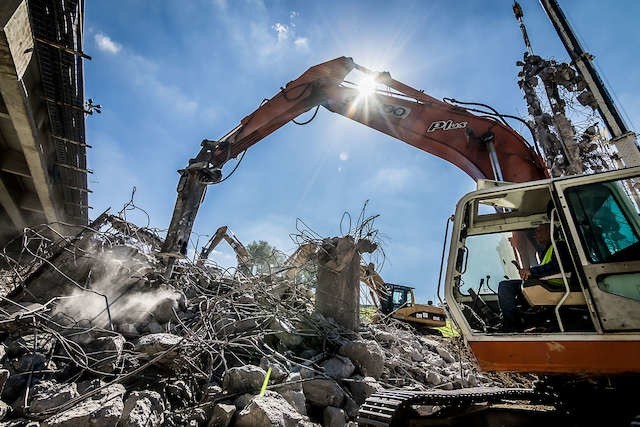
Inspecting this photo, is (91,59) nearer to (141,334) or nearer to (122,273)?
(122,273)

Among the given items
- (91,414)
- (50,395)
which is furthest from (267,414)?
(50,395)

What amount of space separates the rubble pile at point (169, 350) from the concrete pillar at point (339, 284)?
0.71 ft

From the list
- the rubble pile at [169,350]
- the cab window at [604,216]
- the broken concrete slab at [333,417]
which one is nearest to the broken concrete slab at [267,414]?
the rubble pile at [169,350]

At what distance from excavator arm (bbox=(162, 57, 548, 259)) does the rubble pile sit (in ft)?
2.29

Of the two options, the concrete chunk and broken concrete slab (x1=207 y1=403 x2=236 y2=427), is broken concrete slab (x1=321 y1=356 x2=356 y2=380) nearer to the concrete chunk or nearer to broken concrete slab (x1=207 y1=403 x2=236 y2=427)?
broken concrete slab (x1=207 y1=403 x2=236 y2=427)

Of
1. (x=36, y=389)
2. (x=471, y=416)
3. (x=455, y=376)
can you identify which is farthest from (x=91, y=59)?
(x=455, y=376)

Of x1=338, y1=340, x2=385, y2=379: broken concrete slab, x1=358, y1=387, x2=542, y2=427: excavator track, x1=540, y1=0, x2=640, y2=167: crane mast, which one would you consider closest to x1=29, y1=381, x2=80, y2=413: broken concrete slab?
x1=358, y1=387, x2=542, y2=427: excavator track

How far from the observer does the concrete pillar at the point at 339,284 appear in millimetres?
4445

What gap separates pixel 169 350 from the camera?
2.70 m

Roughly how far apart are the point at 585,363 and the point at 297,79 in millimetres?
5598

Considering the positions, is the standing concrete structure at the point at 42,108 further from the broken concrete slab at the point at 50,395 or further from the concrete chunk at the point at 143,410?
the concrete chunk at the point at 143,410

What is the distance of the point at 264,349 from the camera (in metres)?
3.51

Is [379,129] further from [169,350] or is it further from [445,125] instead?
[169,350]

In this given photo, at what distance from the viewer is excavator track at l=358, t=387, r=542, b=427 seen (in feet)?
7.73
